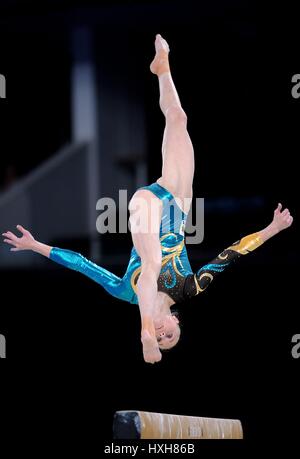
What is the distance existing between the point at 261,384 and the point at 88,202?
3.62m

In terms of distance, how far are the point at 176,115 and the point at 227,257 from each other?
0.87 m

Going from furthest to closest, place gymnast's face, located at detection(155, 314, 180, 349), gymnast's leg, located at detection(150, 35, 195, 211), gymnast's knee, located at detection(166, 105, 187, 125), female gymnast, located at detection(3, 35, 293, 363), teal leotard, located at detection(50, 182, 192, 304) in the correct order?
gymnast's knee, located at detection(166, 105, 187, 125), gymnast's leg, located at detection(150, 35, 195, 211), teal leotard, located at detection(50, 182, 192, 304), gymnast's face, located at detection(155, 314, 180, 349), female gymnast, located at detection(3, 35, 293, 363)

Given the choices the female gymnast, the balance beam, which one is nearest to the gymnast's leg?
the female gymnast

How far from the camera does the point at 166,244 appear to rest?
4.40 m

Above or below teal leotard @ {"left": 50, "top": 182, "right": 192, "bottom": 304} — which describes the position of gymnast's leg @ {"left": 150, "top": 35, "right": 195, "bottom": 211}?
above

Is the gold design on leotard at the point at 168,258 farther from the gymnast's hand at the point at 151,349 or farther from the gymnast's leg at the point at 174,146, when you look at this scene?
the gymnast's hand at the point at 151,349

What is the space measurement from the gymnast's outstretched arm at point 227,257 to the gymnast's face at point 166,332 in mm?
180

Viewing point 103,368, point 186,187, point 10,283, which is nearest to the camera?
point 186,187

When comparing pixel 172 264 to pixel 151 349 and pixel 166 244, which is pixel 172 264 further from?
pixel 151 349

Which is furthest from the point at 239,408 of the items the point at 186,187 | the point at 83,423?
the point at 186,187

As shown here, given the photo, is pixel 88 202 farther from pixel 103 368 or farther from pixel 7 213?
pixel 103 368

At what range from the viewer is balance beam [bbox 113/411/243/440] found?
4078mm

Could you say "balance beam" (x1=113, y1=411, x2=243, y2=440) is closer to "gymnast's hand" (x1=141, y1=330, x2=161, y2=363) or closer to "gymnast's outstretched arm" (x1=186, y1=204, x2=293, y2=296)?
"gymnast's hand" (x1=141, y1=330, x2=161, y2=363)
